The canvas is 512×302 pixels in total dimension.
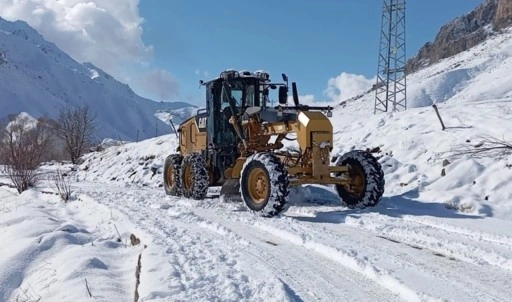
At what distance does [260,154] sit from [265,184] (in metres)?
0.51

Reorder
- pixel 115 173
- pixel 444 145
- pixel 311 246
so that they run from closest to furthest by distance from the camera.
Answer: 1. pixel 311 246
2. pixel 444 145
3. pixel 115 173

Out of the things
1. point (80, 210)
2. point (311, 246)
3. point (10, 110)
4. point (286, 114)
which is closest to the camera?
point (311, 246)

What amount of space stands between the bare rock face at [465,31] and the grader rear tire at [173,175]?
246 feet

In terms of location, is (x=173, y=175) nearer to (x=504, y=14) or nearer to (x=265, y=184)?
(x=265, y=184)

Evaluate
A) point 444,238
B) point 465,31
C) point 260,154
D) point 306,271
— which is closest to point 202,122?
point 260,154

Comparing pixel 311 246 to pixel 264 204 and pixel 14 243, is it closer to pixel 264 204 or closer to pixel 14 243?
pixel 264 204

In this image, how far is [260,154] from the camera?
8812 millimetres

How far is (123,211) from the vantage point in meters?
9.39

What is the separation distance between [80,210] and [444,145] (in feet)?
26.3

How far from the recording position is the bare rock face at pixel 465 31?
275 feet

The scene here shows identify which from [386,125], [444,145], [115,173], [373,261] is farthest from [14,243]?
[115,173]

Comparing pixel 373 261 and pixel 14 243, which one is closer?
pixel 373 261

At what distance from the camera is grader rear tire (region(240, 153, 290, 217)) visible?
27.0 feet

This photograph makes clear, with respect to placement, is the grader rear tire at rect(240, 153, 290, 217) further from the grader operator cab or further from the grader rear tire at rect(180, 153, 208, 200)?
the grader rear tire at rect(180, 153, 208, 200)
